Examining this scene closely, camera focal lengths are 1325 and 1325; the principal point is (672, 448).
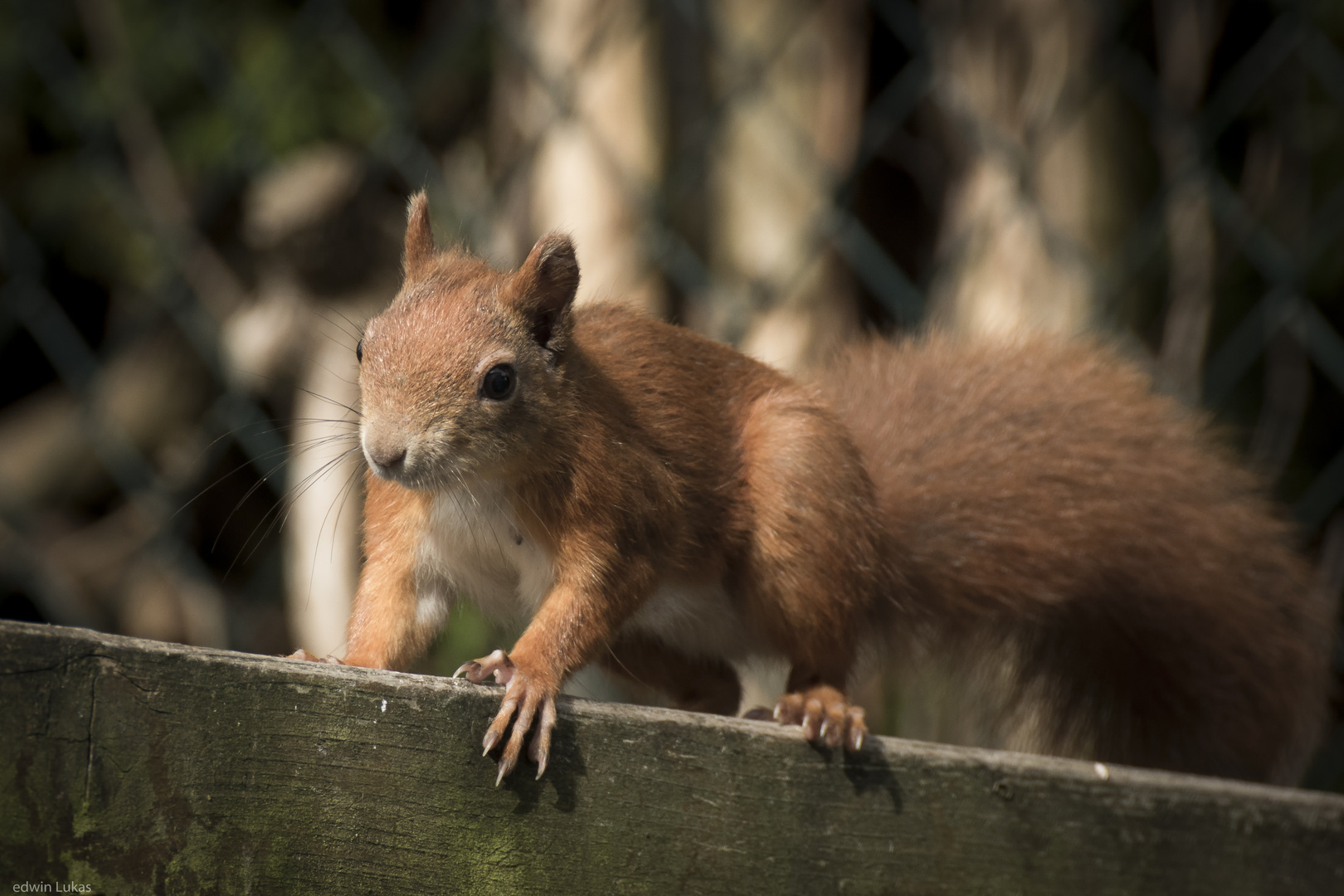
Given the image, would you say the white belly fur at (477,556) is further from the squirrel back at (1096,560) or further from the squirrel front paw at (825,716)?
the squirrel back at (1096,560)

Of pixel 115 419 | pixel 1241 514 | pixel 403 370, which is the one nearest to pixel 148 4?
pixel 115 419

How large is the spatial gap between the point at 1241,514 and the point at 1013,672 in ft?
0.83

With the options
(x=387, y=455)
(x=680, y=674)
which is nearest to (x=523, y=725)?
(x=387, y=455)

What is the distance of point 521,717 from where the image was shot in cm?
71

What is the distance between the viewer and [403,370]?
860mm

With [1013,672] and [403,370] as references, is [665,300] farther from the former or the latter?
[403,370]

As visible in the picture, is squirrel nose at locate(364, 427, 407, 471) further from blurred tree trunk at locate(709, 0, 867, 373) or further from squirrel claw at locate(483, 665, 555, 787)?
blurred tree trunk at locate(709, 0, 867, 373)

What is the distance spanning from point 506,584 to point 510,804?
319 mm

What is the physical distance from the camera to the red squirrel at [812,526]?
0.89 metres

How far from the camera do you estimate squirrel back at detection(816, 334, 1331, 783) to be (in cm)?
115

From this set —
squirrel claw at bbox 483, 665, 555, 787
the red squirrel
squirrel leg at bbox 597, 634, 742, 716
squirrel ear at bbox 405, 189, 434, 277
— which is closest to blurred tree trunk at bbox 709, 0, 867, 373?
the red squirrel

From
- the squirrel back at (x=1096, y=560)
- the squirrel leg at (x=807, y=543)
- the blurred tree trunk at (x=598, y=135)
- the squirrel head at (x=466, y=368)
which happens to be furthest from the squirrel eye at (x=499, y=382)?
the blurred tree trunk at (x=598, y=135)

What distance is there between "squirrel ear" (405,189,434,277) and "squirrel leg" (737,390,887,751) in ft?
0.94

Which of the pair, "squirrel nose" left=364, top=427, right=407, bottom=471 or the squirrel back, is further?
the squirrel back
